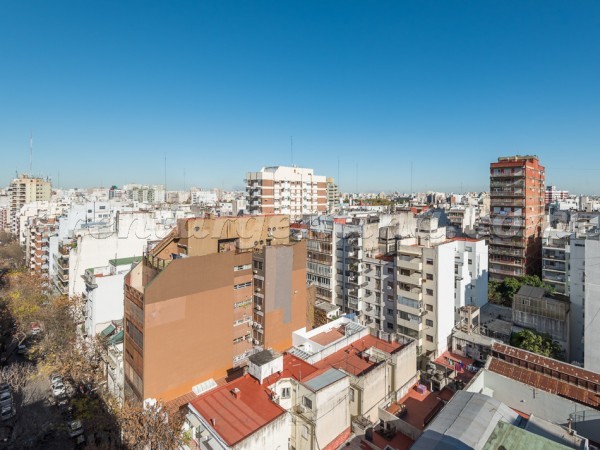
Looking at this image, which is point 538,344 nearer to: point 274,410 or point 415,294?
A: point 415,294

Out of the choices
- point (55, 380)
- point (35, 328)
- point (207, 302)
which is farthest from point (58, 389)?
point (35, 328)

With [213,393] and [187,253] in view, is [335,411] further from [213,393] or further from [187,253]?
[187,253]

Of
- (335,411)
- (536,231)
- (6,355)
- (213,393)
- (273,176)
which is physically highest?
(273,176)

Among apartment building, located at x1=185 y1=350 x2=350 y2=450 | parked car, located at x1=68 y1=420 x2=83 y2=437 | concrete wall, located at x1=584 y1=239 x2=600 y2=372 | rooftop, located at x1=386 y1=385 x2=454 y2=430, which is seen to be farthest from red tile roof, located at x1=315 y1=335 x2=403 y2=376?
parked car, located at x1=68 y1=420 x2=83 y2=437

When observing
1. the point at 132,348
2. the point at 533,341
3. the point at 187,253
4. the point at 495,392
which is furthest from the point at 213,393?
the point at 533,341

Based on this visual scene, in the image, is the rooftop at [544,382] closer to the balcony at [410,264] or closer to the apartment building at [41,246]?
the balcony at [410,264]

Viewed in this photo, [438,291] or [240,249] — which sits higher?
[240,249]

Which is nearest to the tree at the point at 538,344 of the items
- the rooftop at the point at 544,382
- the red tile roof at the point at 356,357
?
the rooftop at the point at 544,382
